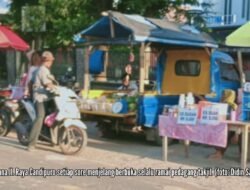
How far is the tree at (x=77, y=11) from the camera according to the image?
16.6m

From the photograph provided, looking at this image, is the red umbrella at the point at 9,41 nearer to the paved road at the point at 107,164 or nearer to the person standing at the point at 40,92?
the paved road at the point at 107,164

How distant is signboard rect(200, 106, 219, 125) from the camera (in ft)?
29.1

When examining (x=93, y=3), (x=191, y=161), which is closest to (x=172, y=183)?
(x=191, y=161)

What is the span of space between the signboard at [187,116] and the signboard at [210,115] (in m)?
0.14

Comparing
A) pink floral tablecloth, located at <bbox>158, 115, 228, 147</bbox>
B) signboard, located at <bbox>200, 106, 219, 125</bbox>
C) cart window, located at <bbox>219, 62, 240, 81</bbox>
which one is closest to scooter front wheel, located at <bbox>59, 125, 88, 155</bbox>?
pink floral tablecloth, located at <bbox>158, 115, 228, 147</bbox>

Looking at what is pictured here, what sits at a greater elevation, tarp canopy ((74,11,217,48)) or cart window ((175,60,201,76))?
tarp canopy ((74,11,217,48))

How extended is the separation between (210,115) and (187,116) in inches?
18.1

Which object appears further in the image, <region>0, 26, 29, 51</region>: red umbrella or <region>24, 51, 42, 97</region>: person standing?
<region>0, 26, 29, 51</region>: red umbrella

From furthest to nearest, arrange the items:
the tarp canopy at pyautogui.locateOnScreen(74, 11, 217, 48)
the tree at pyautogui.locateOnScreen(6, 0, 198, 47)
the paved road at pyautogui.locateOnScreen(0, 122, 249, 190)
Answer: the tree at pyautogui.locateOnScreen(6, 0, 198, 47) → the tarp canopy at pyautogui.locateOnScreen(74, 11, 217, 48) → the paved road at pyautogui.locateOnScreen(0, 122, 249, 190)

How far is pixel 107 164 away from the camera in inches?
367

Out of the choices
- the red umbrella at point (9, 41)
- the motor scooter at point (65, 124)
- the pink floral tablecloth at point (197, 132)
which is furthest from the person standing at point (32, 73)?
the pink floral tablecloth at point (197, 132)

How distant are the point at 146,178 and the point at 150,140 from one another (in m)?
3.49

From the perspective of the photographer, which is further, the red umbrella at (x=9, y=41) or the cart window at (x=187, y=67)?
the red umbrella at (x=9, y=41)

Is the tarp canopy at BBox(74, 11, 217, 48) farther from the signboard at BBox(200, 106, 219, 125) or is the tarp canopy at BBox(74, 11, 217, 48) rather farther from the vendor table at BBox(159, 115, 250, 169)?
the signboard at BBox(200, 106, 219, 125)
